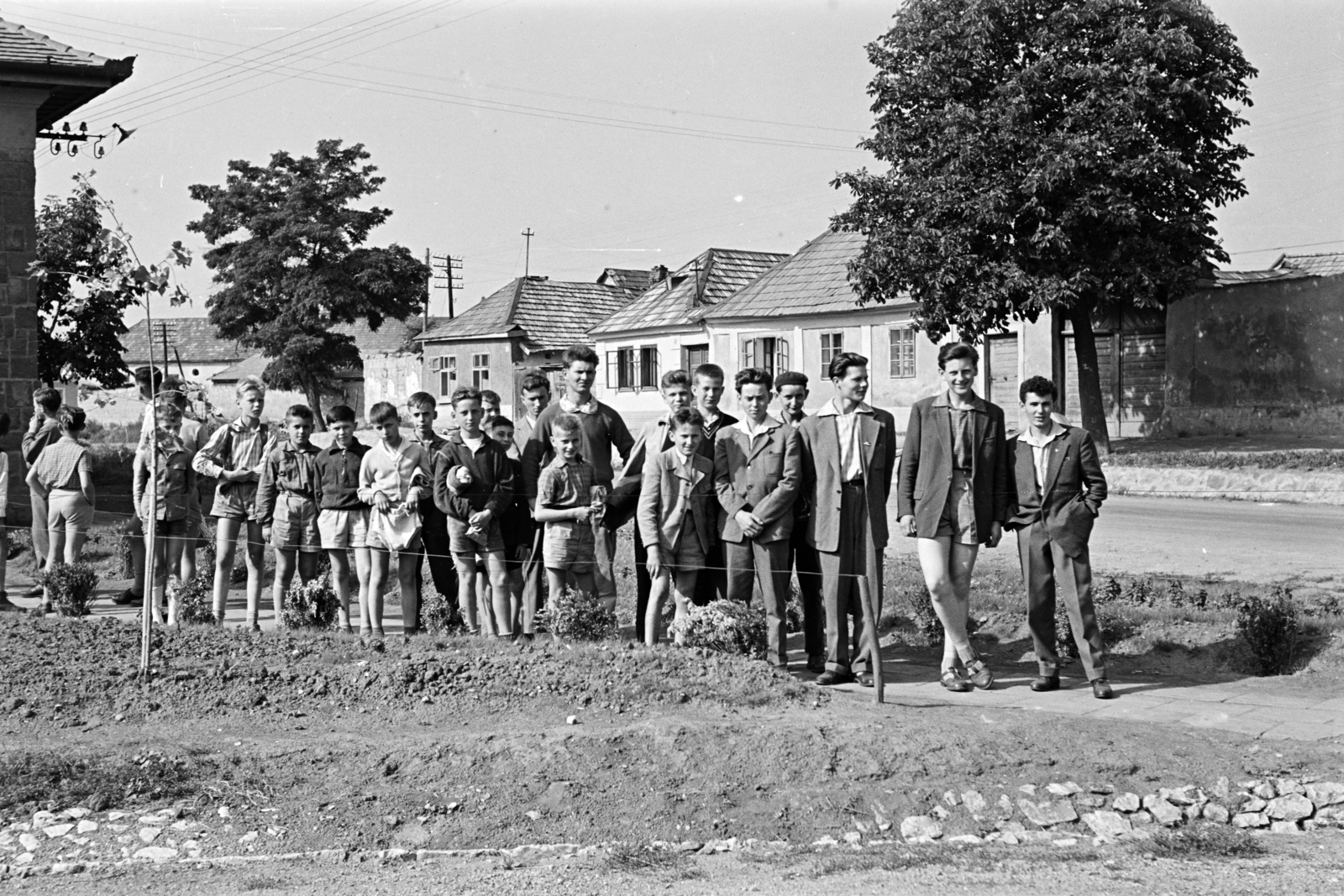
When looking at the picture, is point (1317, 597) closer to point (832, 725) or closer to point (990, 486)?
point (990, 486)

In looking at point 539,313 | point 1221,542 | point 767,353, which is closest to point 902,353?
point 767,353

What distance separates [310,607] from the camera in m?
9.23

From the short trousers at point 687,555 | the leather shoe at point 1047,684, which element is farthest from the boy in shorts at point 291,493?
the leather shoe at point 1047,684

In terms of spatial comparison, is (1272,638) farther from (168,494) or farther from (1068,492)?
(168,494)

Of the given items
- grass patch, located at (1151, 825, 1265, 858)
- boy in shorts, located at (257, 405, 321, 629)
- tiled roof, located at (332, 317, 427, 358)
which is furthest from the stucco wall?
tiled roof, located at (332, 317, 427, 358)

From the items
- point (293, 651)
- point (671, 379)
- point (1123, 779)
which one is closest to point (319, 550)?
point (293, 651)

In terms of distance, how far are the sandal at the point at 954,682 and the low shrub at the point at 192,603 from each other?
16.7 ft

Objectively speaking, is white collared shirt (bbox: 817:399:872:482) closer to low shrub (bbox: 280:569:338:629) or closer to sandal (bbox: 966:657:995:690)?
sandal (bbox: 966:657:995:690)

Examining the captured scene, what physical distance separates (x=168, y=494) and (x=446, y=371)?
50806 millimetres

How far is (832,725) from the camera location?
6328mm

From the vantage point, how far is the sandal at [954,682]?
7.70 meters

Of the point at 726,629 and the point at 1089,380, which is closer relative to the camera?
the point at 726,629

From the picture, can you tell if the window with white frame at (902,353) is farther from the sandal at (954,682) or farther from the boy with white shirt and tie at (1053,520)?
the sandal at (954,682)

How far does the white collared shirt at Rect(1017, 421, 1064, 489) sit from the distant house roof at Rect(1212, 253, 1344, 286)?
22794 millimetres
